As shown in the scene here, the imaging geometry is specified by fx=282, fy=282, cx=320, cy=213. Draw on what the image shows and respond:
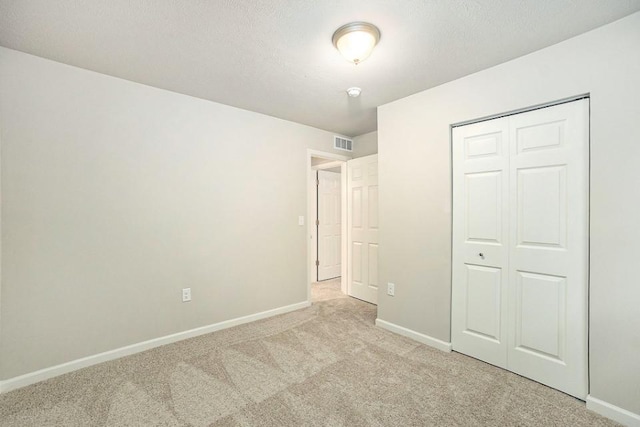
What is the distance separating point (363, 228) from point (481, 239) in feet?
5.91

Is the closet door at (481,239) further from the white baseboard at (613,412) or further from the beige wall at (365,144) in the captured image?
A: the beige wall at (365,144)

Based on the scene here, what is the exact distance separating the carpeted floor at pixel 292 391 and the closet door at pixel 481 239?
237 mm

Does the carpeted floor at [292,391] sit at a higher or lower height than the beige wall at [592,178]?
lower

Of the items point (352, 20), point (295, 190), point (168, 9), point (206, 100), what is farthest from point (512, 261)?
point (206, 100)

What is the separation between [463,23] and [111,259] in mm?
3128

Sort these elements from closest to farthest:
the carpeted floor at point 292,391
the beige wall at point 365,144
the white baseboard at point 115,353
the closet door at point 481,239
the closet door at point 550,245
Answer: the carpeted floor at point 292,391 < the closet door at point 550,245 < the white baseboard at point 115,353 < the closet door at point 481,239 < the beige wall at point 365,144

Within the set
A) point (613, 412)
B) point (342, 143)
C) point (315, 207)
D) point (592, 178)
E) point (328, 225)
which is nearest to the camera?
point (613, 412)

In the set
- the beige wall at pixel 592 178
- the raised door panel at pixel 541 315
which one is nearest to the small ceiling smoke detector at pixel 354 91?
the beige wall at pixel 592 178

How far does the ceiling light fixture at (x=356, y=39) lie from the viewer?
1.72 meters

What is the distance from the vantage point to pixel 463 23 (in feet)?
5.63

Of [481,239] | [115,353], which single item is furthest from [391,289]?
[115,353]

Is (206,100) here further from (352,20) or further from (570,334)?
(570,334)

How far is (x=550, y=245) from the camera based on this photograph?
200cm

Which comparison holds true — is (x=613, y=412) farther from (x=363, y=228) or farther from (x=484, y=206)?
(x=363, y=228)
